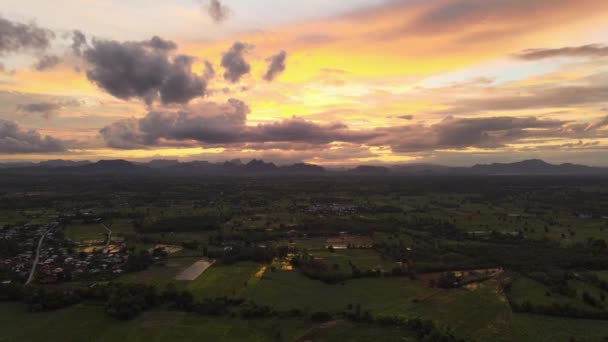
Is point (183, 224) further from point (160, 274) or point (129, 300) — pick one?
point (129, 300)

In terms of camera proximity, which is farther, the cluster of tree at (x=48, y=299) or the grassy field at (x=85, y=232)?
the grassy field at (x=85, y=232)

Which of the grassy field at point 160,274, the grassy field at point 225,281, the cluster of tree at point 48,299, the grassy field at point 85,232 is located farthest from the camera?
the grassy field at point 85,232

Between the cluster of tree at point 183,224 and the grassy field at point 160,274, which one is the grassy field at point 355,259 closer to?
the grassy field at point 160,274

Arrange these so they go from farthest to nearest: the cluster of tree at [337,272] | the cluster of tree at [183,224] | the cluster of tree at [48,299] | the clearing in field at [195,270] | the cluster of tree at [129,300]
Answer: the cluster of tree at [183,224] < the clearing in field at [195,270] < the cluster of tree at [337,272] < the cluster of tree at [48,299] < the cluster of tree at [129,300]

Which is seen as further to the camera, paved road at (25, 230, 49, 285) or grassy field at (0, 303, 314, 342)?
paved road at (25, 230, 49, 285)

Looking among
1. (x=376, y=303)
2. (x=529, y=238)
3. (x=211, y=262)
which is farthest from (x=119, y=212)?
(x=529, y=238)

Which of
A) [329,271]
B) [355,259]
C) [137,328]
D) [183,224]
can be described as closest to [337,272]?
[329,271]

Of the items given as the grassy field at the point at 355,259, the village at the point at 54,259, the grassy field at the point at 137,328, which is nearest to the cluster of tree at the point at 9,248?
the village at the point at 54,259

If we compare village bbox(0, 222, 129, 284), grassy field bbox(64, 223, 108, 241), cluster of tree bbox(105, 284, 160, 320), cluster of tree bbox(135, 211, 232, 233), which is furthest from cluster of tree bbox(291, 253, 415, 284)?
grassy field bbox(64, 223, 108, 241)

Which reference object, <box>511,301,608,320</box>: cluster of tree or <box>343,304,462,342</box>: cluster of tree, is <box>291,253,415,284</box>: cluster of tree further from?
<box>511,301,608,320</box>: cluster of tree
